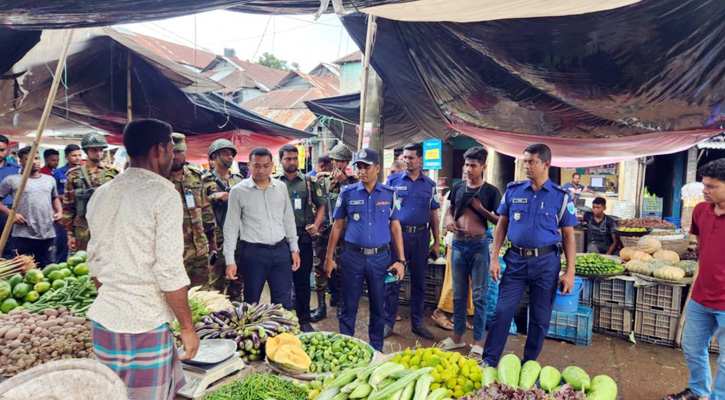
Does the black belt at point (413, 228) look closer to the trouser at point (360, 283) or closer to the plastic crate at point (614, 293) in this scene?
the trouser at point (360, 283)

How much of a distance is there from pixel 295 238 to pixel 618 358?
3.83m

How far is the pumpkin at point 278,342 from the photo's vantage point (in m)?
2.82

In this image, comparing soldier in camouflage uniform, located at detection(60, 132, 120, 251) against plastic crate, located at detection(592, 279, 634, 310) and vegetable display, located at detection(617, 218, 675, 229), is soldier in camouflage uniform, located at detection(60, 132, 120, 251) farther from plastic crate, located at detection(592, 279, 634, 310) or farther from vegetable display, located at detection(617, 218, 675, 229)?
vegetable display, located at detection(617, 218, 675, 229)

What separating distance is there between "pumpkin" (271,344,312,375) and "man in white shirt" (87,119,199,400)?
26.1 inches

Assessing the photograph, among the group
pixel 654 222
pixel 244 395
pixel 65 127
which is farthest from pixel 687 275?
pixel 65 127

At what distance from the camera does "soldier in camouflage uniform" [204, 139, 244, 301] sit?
521 cm

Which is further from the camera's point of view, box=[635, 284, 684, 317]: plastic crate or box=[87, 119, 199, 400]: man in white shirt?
box=[635, 284, 684, 317]: plastic crate

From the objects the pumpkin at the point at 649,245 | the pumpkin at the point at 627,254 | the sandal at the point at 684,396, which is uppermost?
the pumpkin at the point at 649,245

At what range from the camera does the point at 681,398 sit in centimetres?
361

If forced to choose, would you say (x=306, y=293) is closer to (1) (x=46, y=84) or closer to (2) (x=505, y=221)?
(2) (x=505, y=221)

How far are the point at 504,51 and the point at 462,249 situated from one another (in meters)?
2.17

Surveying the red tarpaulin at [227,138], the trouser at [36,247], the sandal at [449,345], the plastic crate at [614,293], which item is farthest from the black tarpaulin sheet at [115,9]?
the red tarpaulin at [227,138]

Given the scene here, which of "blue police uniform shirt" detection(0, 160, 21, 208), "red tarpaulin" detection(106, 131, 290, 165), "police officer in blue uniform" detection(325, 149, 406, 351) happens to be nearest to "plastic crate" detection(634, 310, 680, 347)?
"police officer in blue uniform" detection(325, 149, 406, 351)

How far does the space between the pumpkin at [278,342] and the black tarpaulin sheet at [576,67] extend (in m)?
2.96
